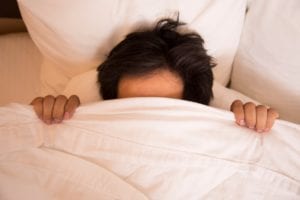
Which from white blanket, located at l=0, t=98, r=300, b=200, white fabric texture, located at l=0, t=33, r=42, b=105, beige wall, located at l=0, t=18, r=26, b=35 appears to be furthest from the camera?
beige wall, located at l=0, t=18, r=26, b=35

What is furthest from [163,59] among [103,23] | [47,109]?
[47,109]

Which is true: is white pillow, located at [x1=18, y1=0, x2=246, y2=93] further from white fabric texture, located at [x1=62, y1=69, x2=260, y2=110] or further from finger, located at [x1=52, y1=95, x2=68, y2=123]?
finger, located at [x1=52, y1=95, x2=68, y2=123]

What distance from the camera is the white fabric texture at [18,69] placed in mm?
1044

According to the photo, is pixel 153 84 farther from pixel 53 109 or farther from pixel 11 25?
pixel 11 25

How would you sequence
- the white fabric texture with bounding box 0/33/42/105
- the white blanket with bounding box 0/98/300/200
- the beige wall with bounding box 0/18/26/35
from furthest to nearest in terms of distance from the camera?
the beige wall with bounding box 0/18/26/35 < the white fabric texture with bounding box 0/33/42/105 < the white blanket with bounding box 0/98/300/200

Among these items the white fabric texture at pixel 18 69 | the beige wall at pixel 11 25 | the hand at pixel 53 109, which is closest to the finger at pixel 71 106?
the hand at pixel 53 109

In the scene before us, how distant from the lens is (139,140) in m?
0.72

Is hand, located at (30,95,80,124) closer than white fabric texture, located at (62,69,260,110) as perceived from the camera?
Yes

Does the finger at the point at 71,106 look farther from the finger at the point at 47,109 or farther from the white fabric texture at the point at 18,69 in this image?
the white fabric texture at the point at 18,69

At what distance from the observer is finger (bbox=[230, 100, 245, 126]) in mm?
773

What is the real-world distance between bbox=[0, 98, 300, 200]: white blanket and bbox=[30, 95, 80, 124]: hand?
0.02m

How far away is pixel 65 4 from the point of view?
0.82 m

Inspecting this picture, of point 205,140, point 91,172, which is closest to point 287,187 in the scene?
point 205,140

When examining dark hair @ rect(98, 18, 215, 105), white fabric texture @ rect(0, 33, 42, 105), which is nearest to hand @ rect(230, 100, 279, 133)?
dark hair @ rect(98, 18, 215, 105)
